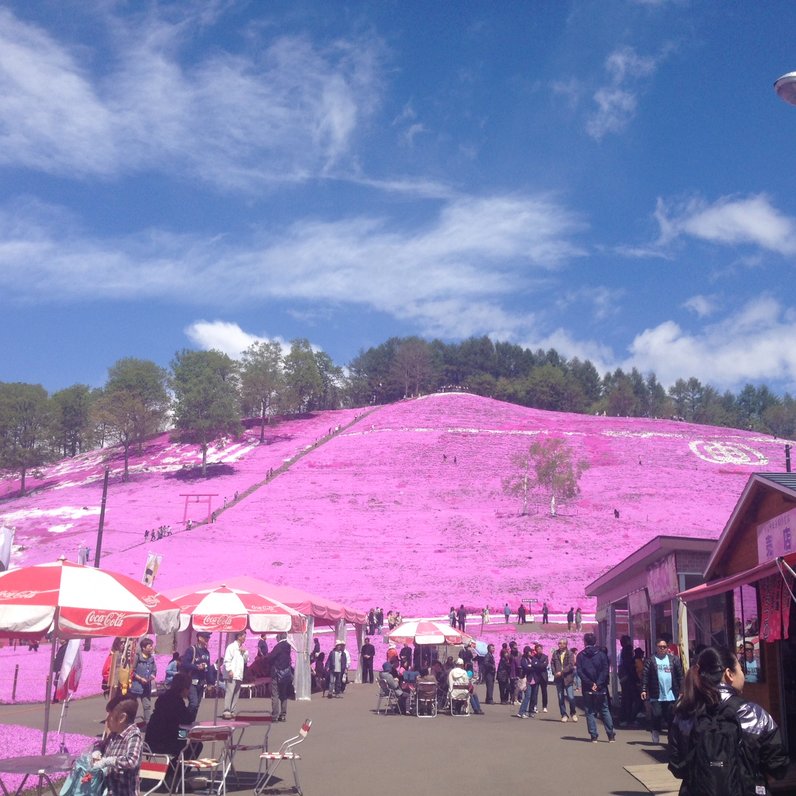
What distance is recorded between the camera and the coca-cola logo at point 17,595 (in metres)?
8.95

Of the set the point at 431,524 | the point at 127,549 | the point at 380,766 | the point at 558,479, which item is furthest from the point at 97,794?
the point at 558,479

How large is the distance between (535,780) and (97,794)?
5.98m

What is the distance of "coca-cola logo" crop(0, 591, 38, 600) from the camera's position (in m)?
8.95

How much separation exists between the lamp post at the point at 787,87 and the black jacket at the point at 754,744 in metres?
5.33

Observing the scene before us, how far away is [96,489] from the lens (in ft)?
257

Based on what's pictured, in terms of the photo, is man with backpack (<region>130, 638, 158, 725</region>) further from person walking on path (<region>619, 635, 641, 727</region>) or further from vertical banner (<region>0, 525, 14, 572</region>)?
person walking on path (<region>619, 635, 641, 727</region>)

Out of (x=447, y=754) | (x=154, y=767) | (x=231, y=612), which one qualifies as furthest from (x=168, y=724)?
(x=231, y=612)

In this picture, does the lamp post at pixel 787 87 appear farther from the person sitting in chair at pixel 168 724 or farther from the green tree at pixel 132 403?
the green tree at pixel 132 403

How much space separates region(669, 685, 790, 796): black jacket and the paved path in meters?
5.03

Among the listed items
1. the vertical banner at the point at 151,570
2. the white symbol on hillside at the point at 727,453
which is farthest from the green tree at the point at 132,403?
the vertical banner at the point at 151,570

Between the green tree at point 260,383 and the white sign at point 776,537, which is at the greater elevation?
the green tree at point 260,383

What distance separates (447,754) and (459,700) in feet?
26.6

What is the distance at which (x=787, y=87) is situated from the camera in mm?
8102

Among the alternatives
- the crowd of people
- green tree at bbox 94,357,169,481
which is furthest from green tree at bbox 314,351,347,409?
the crowd of people
